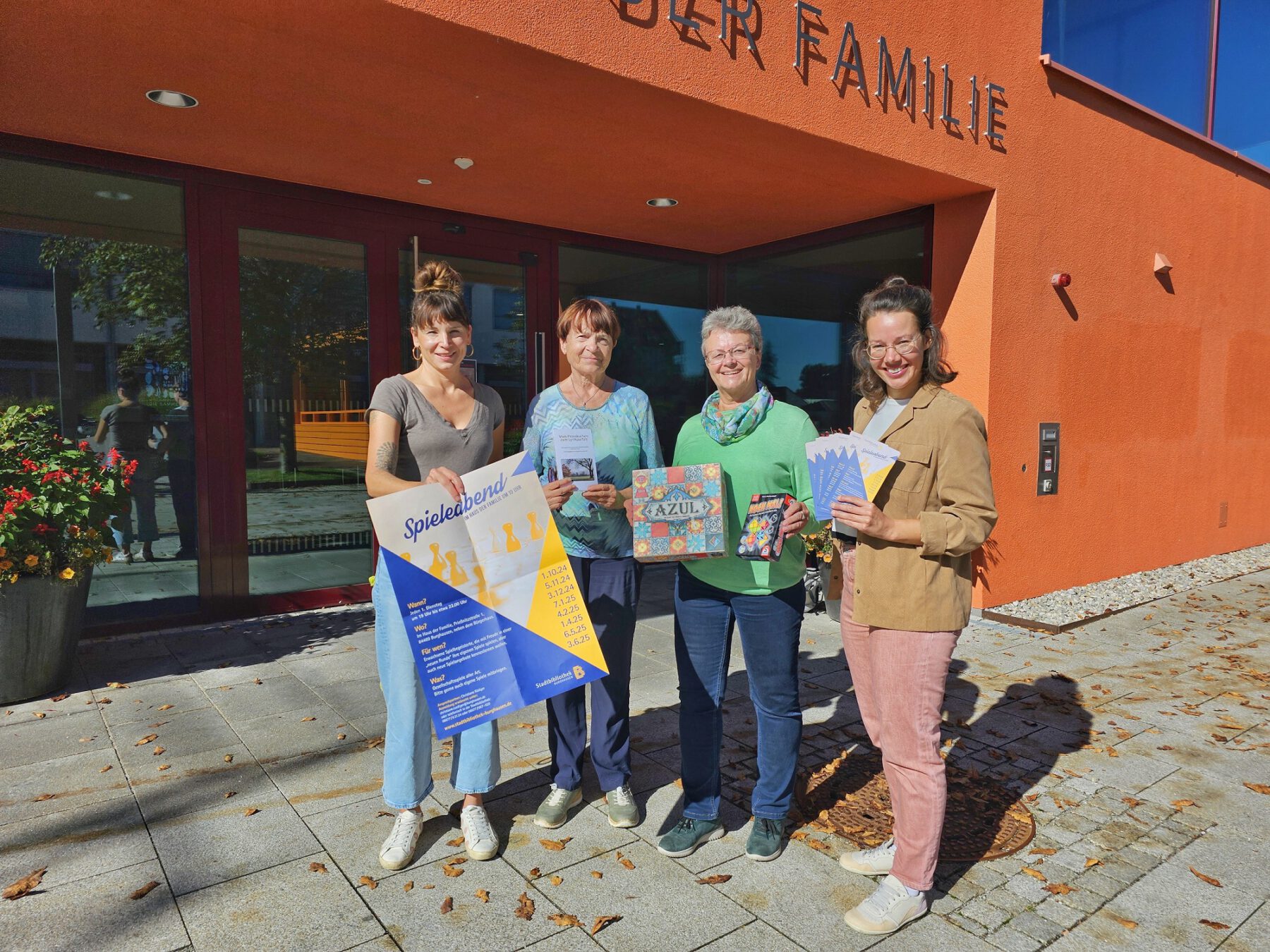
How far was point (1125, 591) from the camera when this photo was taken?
699 centimetres

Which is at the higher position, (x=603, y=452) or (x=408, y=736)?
(x=603, y=452)

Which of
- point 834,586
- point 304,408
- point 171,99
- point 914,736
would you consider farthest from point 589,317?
point 304,408

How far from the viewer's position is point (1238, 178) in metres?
8.38

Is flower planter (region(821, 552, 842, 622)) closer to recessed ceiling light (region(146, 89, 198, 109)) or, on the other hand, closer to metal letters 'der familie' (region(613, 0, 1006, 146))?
metal letters 'der familie' (region(613, 0, 1006, 146))

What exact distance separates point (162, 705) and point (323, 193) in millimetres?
3780

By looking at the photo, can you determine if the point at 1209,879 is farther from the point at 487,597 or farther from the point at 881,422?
the point at 487,597

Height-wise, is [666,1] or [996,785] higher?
[666,1]

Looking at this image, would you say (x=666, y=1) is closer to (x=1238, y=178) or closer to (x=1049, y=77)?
(x=1049, y=77)

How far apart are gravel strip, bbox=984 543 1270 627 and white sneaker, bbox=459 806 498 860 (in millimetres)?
4630

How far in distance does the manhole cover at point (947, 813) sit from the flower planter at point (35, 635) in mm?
3956

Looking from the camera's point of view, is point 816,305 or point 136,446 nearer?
point 136,446

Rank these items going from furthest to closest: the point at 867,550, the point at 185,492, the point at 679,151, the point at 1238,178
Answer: the point at 1238,178 → the point at 185,492 → the point at 679,151 → the point at 867,550

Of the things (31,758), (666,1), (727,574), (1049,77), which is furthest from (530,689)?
(1049,77)

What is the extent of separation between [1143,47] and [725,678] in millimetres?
8197
